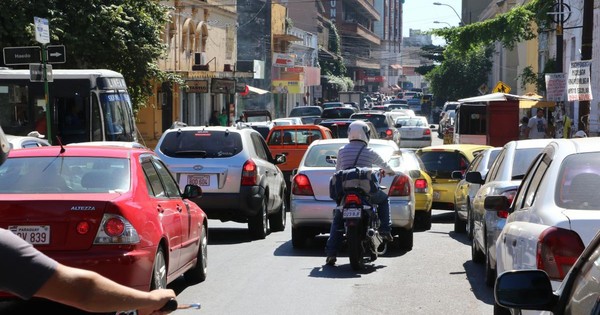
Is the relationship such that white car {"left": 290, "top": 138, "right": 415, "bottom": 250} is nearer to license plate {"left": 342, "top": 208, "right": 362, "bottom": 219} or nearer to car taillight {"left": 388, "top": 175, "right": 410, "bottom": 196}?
car taillight {"left": 388, "top": 175, "right": 410, "bottom": 196}

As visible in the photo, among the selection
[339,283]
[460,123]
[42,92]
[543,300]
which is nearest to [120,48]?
[42,92]

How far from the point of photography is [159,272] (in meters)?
9.22

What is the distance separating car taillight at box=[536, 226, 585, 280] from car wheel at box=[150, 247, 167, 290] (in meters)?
3.83

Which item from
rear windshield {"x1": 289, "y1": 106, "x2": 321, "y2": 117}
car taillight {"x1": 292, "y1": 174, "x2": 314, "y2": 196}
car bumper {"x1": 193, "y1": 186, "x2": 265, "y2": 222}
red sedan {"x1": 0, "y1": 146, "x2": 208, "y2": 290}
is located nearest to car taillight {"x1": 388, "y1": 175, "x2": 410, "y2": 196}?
car taillight {"x1": 292, "y1": 174, "x2": 314, "y2": 196}

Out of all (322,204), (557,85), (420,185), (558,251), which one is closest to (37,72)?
(420,185)

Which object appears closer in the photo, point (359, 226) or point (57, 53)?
point (359, 226)

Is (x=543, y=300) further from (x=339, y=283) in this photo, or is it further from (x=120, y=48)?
(x=120, y=48)

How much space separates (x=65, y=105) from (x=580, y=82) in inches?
436

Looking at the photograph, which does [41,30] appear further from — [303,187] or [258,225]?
[303,187]

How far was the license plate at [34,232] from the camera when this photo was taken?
8.42 metres

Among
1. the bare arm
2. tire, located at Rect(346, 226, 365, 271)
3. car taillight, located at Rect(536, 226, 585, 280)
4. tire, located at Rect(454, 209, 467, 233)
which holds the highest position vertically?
the bare arm

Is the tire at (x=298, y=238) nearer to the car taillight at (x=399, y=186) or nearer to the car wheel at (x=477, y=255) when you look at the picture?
the car taillight at (x=399, y=186)

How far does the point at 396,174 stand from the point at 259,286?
385 cm

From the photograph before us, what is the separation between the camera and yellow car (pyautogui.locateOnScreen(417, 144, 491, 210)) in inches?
825
